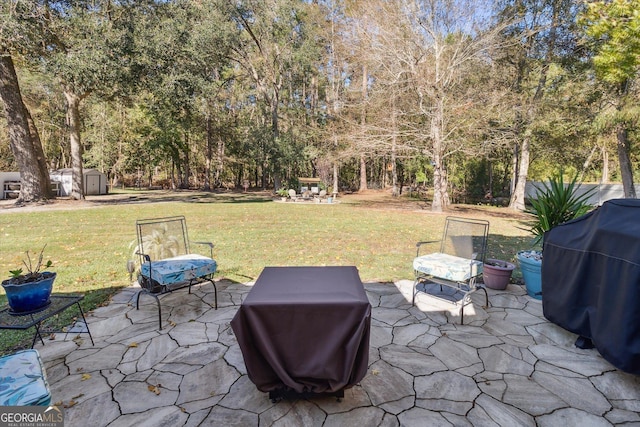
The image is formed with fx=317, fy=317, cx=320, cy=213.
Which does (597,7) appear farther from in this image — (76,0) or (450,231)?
(76,0)

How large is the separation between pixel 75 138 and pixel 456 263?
1643cm

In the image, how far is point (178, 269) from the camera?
10.9 ft

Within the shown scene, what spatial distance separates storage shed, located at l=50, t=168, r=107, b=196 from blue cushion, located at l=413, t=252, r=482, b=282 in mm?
21041

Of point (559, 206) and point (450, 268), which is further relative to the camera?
point (559, 206)

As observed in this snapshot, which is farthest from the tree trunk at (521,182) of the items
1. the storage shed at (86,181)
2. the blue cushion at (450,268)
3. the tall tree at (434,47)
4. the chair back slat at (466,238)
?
the storage shed at (86,181)

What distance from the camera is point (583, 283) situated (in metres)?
2.73

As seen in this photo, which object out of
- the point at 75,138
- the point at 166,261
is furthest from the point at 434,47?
the point at 75,138

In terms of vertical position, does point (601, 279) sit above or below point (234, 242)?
above

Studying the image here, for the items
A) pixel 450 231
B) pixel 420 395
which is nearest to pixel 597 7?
pixel 450 231

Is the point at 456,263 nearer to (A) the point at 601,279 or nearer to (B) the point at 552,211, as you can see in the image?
(A) the point at 601,279

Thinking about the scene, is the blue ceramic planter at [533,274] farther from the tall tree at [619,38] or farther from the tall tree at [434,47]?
the tall tree at [434,47]

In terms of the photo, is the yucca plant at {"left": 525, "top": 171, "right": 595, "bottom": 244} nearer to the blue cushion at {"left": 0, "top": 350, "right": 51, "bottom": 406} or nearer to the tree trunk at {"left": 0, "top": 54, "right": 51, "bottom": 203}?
the blue cushion at {"left": 0, "top": 350, "right": 51, "bottom": 406}

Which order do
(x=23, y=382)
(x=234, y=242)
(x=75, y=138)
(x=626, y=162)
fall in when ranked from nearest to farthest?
(x=23, y=382), (x=234, y=242), (x=626, y=162), (x=75, y=138)

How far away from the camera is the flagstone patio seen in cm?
202
